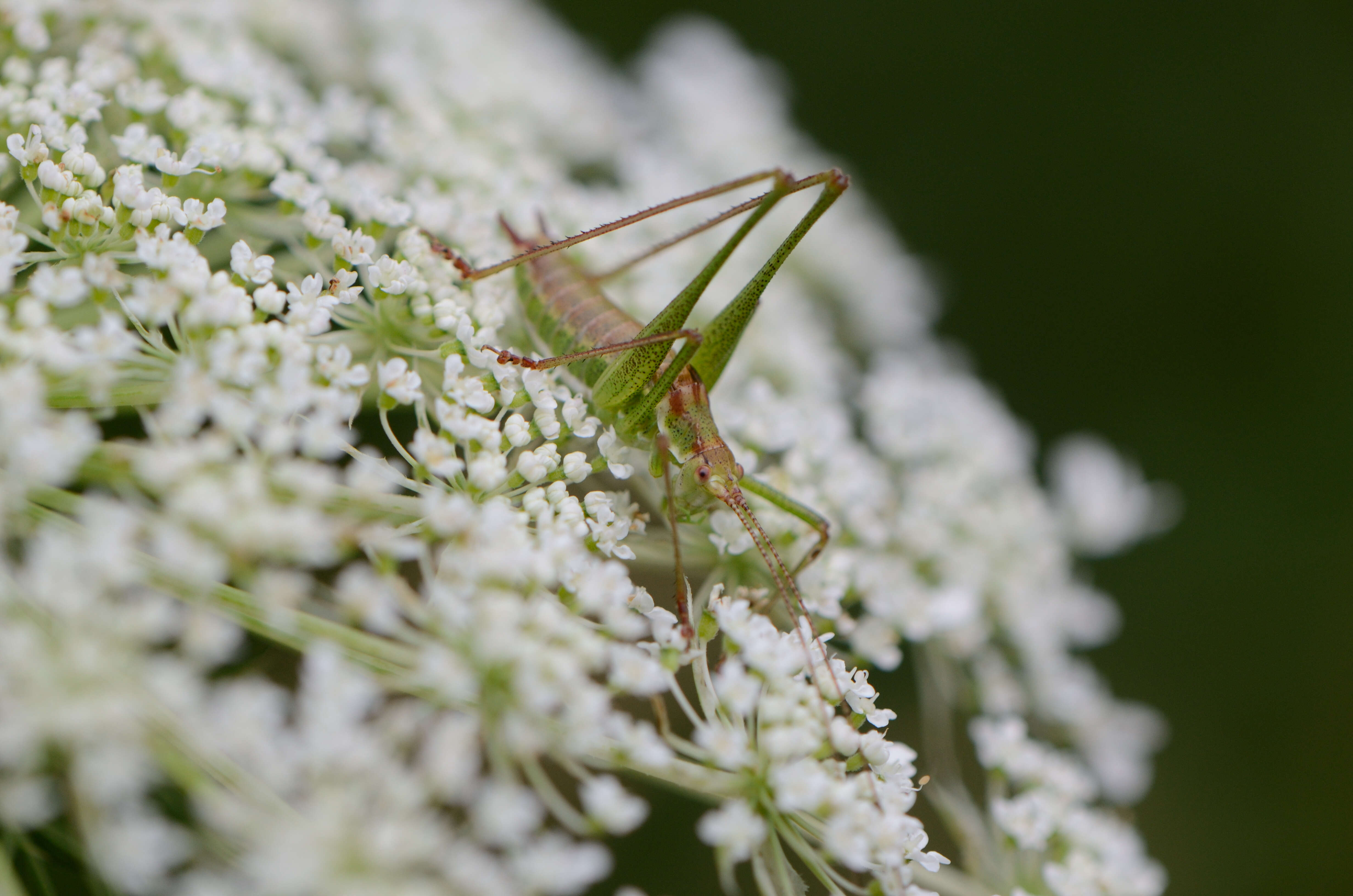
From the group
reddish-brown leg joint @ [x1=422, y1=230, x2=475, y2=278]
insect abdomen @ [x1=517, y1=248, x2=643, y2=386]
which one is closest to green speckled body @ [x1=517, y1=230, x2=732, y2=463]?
insect abdomen @ [x1=517, y1=248, x2=643, y2=386]

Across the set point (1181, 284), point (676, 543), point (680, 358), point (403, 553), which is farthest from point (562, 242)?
point (1181, 284)

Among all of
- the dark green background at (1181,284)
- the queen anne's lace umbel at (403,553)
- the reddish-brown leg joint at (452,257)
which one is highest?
the dark green background at (1181,284)

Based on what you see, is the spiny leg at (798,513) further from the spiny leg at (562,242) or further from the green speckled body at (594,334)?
the spiny leg at (562,242)

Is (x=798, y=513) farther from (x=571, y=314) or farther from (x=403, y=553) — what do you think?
(x=403, y=553)

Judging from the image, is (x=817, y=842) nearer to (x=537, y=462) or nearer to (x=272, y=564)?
(x=537, y=462)

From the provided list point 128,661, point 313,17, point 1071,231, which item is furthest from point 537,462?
point 1071,231

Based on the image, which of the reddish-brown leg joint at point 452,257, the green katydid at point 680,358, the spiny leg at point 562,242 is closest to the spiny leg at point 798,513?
the green katydid at point 680,358

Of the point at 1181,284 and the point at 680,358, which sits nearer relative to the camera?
the point at 680,358
